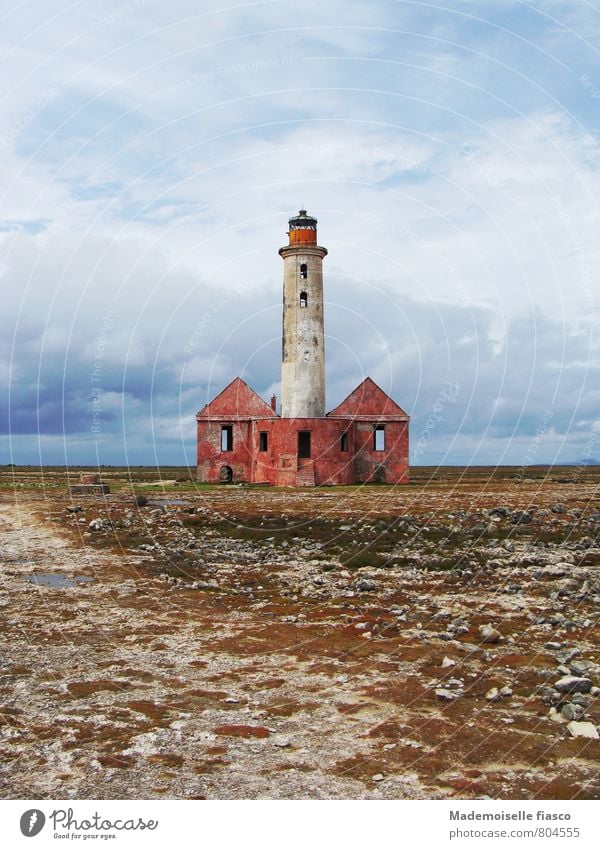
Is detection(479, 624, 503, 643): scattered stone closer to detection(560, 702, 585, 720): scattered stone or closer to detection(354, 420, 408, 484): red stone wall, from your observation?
detection(560, 702, 585, 720): scattered stone

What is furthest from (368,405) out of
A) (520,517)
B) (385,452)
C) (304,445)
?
(520,517)

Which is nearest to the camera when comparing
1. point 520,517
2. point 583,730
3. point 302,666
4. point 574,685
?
point 583,730

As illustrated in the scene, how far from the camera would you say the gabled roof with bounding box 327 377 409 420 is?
153ft

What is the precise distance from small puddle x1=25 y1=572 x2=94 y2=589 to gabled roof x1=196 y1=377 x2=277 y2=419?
29929 mm

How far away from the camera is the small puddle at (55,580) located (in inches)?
622

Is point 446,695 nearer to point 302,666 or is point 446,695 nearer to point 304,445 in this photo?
point 302,666

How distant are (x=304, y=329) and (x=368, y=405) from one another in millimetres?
6616

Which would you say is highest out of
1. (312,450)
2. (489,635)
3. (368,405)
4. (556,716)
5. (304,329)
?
(304,329)

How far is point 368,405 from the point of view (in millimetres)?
46938

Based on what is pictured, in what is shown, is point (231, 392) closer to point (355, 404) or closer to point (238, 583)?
point (355, 404)

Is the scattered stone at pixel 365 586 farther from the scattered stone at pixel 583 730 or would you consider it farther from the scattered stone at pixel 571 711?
the scattered stone at pixel 583 730

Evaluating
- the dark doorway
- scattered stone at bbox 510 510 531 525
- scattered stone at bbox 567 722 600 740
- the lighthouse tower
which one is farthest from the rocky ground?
the lighthouse tower

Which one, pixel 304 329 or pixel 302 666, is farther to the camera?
pixel 304 329

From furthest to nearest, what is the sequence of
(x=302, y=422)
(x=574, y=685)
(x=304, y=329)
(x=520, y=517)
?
(x=304, y=329)
(x=302, y=422)
(x=520, y=517)
(x=574, y=685)
